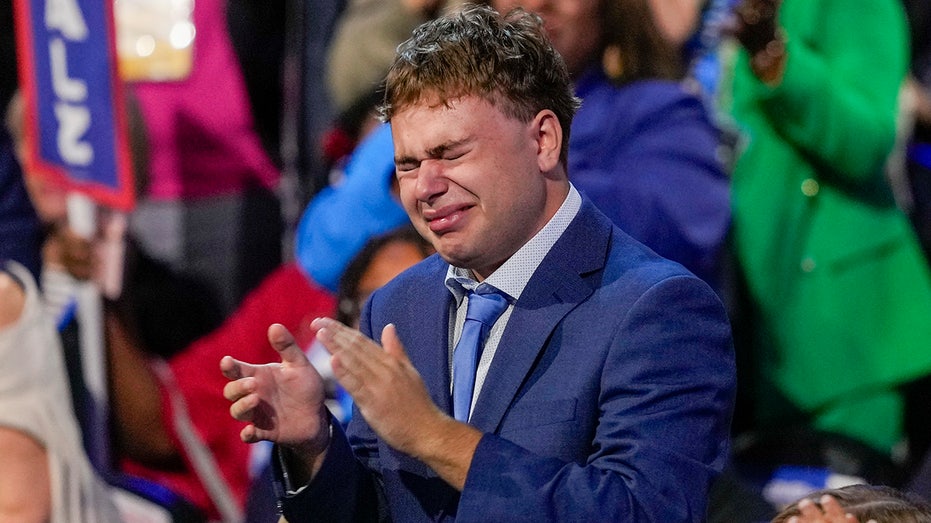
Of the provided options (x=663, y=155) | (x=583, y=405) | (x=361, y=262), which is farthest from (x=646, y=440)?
(x=361, y=262)

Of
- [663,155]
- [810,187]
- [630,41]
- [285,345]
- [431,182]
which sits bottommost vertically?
[810,187]

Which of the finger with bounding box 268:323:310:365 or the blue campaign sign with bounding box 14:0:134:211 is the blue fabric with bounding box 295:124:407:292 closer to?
the blue campaign sign with bounding box 14:0:134:211

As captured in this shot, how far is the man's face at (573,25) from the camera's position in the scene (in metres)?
2.96

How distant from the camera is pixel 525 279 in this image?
1.59m

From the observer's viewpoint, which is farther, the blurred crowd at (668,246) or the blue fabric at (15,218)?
the blue fabric at (15,218)

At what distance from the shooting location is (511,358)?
1.55 metres

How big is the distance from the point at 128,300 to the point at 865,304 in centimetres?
199

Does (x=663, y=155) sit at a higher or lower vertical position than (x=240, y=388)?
lower

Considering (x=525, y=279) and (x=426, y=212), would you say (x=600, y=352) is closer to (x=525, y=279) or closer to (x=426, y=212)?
(x=525, y=279)

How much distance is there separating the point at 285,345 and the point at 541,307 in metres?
0.28

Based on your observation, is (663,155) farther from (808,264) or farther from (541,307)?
(541,307)

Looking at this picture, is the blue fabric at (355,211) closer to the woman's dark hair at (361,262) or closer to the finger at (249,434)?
the woman's dark hair at (361,262)

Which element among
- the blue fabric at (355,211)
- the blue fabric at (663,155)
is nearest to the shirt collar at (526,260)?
the blue fabric at (663,155)

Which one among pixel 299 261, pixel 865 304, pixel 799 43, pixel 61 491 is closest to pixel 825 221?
pixel 865 304
